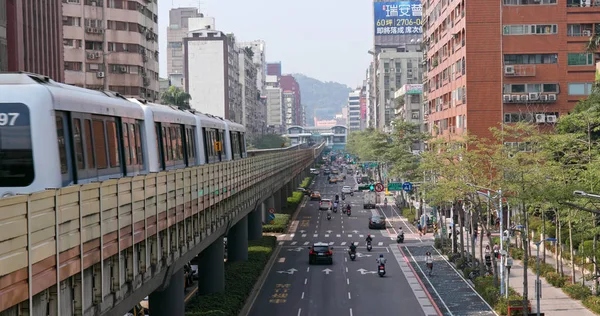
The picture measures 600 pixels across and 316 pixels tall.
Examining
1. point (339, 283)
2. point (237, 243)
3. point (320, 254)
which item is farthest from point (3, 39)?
point (320, 254)

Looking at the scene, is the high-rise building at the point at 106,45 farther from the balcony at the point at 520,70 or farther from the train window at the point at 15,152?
the train window at the point at 15,152

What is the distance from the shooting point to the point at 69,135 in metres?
17.4

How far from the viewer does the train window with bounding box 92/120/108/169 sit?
1941 cm

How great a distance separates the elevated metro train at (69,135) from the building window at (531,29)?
4504cm

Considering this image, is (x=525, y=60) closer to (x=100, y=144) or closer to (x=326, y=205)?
(x=326, y=205)

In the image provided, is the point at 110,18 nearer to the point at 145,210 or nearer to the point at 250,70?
the point at 145,210

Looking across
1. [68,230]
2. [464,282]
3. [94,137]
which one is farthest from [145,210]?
[464,282]

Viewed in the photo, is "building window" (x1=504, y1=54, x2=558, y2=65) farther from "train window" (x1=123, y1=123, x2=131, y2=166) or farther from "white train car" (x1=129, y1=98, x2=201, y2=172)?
"train window" (x1=123, y1=123, x2=131, y2=166)

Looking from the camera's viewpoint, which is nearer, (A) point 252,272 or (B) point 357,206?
(A) point 252,272

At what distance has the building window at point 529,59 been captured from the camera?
67.4 meters

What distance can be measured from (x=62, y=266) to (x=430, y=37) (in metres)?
81.8

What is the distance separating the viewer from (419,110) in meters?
125

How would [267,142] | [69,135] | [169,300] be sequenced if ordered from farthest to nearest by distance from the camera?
[267,142]
[169,300]
[69,135]

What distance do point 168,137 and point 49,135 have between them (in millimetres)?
13005
